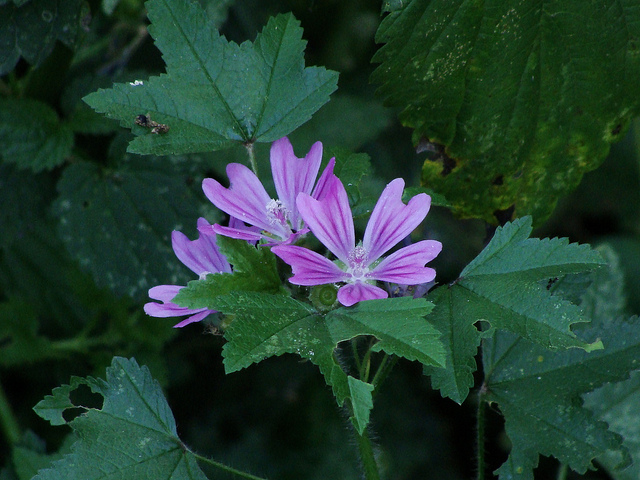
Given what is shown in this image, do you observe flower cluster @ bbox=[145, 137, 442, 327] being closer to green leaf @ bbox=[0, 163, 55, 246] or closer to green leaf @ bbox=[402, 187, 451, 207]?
green leaf @ bbox=[402, 187, 451, 207]

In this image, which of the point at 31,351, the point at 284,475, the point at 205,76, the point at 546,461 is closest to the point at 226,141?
the point at 205,76

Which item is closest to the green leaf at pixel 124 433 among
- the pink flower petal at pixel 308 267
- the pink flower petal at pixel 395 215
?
the pink flower petal at pixel 308 267

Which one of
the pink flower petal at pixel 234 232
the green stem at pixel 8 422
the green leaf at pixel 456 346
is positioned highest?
the pink flower petal at pixel 234 232

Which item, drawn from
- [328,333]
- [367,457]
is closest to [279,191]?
[328,333]

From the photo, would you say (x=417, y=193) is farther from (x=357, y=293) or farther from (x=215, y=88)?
(x=215, y=88)

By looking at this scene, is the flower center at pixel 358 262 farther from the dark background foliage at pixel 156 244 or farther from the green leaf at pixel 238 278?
the dark background foliage at pixel 156 244
